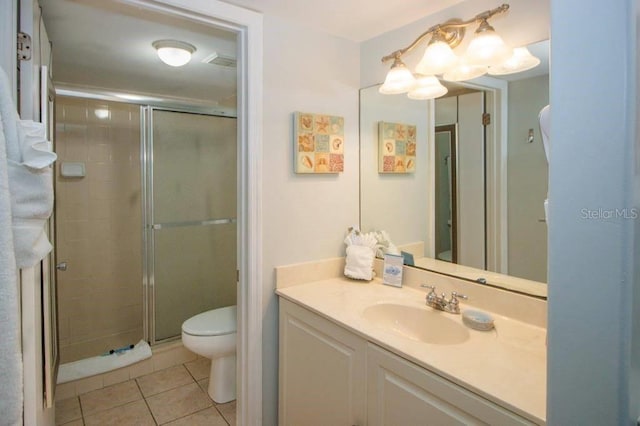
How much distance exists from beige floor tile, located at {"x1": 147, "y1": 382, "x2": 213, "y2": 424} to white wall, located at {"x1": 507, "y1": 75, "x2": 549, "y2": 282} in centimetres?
197

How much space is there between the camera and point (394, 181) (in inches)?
79.4

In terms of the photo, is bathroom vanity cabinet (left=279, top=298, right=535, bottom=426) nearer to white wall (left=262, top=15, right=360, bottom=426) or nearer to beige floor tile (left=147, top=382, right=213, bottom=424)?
white wall (left=262, top=15, right=360, bottom=426)

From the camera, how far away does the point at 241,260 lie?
1.74 m

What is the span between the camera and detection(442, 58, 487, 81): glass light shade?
1.48m

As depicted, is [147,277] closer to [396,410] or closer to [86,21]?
[86,21]

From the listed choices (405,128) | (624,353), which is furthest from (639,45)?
(405,128)

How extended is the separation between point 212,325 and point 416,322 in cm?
135

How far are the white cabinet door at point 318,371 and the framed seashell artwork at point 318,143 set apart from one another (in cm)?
69

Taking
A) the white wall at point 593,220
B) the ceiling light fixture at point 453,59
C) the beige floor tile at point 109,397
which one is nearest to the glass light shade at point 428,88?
the ceiling light fixture at point 453,59

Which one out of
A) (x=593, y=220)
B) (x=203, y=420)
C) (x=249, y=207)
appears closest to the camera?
(x=593, y=220)

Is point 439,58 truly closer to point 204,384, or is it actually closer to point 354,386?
point 354,386

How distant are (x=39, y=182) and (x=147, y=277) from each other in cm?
199

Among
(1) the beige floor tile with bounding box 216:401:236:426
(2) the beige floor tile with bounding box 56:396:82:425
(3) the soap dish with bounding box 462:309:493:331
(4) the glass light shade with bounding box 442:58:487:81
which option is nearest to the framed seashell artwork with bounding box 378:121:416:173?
(4) the glass light shade with bounding box 442:58:487:81

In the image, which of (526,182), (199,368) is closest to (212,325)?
(199,368)
